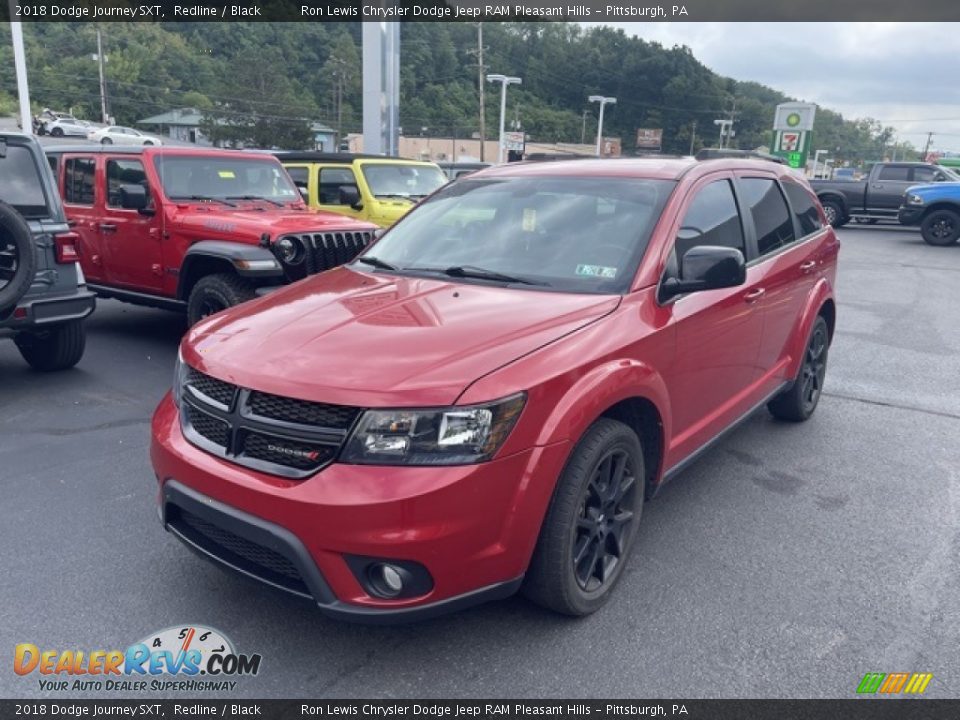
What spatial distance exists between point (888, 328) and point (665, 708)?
7.93 metres

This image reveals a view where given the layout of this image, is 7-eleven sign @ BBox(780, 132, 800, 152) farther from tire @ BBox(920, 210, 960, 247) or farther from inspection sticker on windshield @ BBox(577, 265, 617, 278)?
inspection sticker on windshield @ BBox(577, 265, 617, 278)

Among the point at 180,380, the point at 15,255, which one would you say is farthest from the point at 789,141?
the point at 180,380

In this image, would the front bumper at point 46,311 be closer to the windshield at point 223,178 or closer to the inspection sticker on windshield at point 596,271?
the windshield at point 223,178

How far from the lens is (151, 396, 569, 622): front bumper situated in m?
2.39

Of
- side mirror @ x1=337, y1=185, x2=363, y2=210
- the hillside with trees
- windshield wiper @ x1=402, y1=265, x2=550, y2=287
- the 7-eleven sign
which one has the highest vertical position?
the hillside with trees

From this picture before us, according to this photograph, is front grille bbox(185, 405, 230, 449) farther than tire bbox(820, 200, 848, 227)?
No

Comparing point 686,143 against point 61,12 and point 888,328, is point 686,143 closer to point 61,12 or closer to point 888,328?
point 61,12

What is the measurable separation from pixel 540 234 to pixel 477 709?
2142 mm

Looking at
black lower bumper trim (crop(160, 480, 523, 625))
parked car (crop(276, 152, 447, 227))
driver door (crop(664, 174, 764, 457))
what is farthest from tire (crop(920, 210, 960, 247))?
black lower bumper trim (crop(160, 480, 523, 625))

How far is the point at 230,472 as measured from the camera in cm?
263

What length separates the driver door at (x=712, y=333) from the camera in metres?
3.49

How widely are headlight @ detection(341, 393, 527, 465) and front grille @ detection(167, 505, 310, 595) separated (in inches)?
18.5

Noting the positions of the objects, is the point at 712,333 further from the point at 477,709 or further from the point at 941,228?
the point at 941,228

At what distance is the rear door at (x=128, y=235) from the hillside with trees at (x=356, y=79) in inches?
1948
